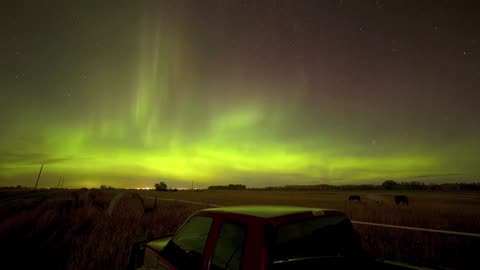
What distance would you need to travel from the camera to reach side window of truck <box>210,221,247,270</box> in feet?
7.98

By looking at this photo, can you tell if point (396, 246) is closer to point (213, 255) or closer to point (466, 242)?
point (466, 242)

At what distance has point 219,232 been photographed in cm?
284

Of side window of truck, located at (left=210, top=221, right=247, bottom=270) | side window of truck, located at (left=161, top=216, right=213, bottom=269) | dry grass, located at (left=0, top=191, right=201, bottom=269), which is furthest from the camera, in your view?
dry grass, located at (left=0, top=191, right=201, bottom=269)

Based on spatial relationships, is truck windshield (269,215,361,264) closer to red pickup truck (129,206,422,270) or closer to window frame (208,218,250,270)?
red pickup truck (129,206,422,270)

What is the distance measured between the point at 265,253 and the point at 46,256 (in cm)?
699

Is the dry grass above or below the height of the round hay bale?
Result: below

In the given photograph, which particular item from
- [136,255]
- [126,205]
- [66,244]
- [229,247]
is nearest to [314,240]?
[229,247]

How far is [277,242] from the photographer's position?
2.27m

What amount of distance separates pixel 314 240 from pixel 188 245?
6.17ft

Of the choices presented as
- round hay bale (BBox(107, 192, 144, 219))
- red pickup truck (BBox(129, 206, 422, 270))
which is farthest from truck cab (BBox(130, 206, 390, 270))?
round hay bale (BBox(107, 192, 144, 219))

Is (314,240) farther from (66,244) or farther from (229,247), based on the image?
(66,244)

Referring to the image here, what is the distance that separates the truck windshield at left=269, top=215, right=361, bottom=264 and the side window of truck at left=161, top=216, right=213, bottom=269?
102 centimetres

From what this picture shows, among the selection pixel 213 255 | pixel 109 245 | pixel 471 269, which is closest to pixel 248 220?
pixel 213 255

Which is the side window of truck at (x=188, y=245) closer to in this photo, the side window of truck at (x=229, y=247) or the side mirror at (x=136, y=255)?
the side window of truck at (x=229, y=247)
